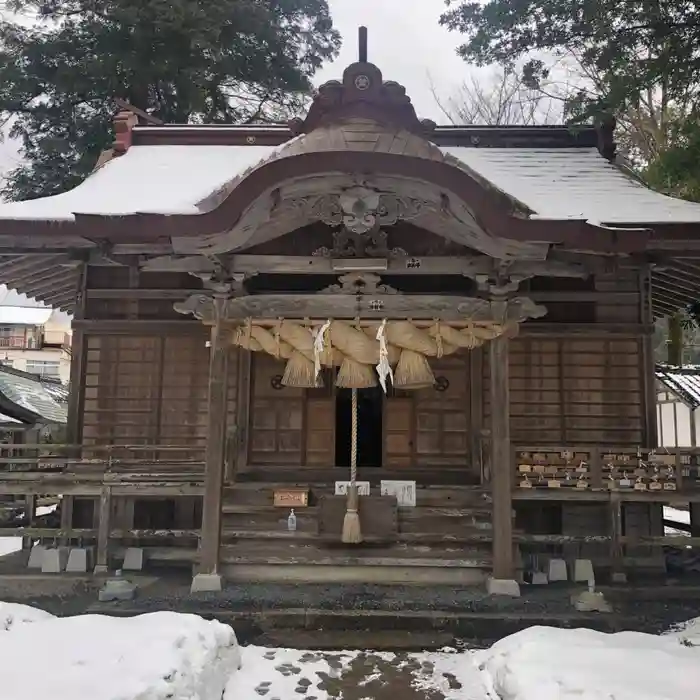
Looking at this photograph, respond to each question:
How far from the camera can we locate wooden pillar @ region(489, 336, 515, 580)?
629 cm

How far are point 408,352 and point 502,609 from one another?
2.57 m

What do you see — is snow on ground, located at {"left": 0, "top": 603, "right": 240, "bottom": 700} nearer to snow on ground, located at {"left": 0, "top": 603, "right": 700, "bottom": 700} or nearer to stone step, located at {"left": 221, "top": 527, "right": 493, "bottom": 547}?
snow on ground, located at {"left": 0, "top": 603, "right": 700, "bottom": 700}

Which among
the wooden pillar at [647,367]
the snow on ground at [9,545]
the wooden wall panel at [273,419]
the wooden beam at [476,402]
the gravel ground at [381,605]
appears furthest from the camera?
the snow on ground at [9,545]

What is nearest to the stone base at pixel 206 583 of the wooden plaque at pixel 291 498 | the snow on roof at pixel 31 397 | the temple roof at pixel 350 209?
the wooden plaque at pixel 291 498

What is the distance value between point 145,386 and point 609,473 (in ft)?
19.4

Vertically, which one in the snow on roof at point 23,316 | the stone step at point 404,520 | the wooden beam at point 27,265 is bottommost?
the stone step at point 404,520

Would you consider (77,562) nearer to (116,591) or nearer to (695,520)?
(116,591)

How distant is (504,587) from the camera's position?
20.5ft

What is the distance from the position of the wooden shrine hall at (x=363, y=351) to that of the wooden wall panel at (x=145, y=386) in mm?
29

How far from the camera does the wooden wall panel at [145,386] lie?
8727 mm

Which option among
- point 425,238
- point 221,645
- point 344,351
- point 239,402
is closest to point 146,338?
point 239,402

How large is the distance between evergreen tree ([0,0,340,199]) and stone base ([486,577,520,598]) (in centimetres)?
1600

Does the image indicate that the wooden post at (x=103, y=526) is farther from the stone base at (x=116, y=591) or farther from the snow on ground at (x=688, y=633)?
the snow on ground at (x=688, y=633)

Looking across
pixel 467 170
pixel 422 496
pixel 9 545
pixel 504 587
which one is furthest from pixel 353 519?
pixel 9 545
